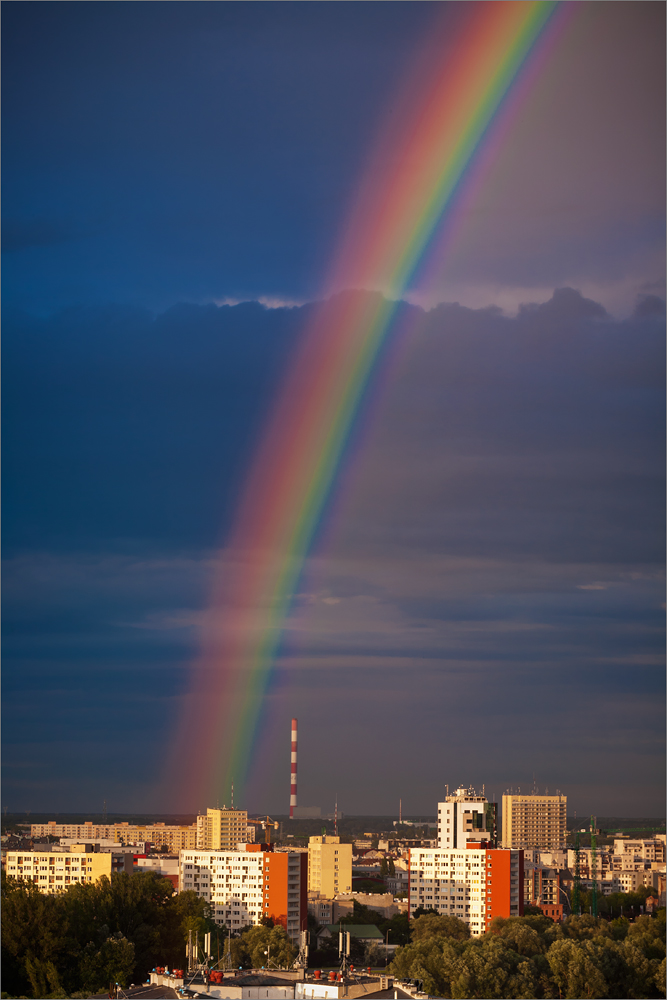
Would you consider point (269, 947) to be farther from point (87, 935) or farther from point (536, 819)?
point (536, 819)

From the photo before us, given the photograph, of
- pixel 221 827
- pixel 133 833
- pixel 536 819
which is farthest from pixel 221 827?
pixel 536 819

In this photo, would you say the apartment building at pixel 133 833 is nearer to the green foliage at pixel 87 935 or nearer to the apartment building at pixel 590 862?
the apartment building at pixel 590 862

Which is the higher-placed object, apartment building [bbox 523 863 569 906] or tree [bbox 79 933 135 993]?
tree [bbox 79 933 135 993]

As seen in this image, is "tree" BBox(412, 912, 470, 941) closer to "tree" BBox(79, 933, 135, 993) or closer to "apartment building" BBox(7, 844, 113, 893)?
"tree" BBox(79, 933, 135, 993)

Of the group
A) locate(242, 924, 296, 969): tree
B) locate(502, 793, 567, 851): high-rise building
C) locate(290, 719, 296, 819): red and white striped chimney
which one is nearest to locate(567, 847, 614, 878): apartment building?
locate(502, 793, 567, 851): high-rise building

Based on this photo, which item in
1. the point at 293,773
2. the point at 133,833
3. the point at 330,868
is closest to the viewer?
the point at 330,868

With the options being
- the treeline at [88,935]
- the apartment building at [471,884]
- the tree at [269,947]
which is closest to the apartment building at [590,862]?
the apartment building at [471,884]
